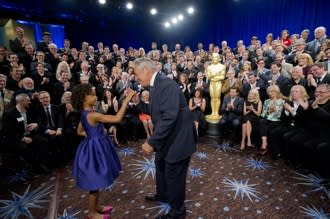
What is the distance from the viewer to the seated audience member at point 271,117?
3707mm

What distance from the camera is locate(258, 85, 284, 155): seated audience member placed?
3.71 meters

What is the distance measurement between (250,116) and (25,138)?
3.62m

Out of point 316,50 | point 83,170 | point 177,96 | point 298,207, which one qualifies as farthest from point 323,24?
point 83,170

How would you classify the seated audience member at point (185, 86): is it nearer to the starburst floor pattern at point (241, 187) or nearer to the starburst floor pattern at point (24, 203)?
the starburst floor pattern at point (241, 187)

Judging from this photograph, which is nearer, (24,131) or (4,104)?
(24,131)

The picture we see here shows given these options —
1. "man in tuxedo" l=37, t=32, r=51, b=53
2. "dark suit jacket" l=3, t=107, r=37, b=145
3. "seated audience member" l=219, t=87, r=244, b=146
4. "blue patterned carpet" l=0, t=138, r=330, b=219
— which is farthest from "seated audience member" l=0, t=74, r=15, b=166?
"seated audience member" l=219, t=87, r=244, b=146

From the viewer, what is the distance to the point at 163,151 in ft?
6.28

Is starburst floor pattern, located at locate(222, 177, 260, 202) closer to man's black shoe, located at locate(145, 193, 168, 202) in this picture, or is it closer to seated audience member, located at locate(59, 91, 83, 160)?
man's black shoe, located at locate(145, 193, 168, 202)

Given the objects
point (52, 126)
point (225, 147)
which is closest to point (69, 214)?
point (52, 126)

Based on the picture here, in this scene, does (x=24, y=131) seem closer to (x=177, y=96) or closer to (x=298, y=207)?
(x=177, y=96)

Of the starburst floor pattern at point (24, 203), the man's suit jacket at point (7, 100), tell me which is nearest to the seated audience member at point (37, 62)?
the man's suit jacket at point (7, 100)

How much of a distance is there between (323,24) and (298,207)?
7.81m

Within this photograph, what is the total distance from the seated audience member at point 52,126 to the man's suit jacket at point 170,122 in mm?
2264

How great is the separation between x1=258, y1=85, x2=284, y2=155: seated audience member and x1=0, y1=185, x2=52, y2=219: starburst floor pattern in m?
3.20
